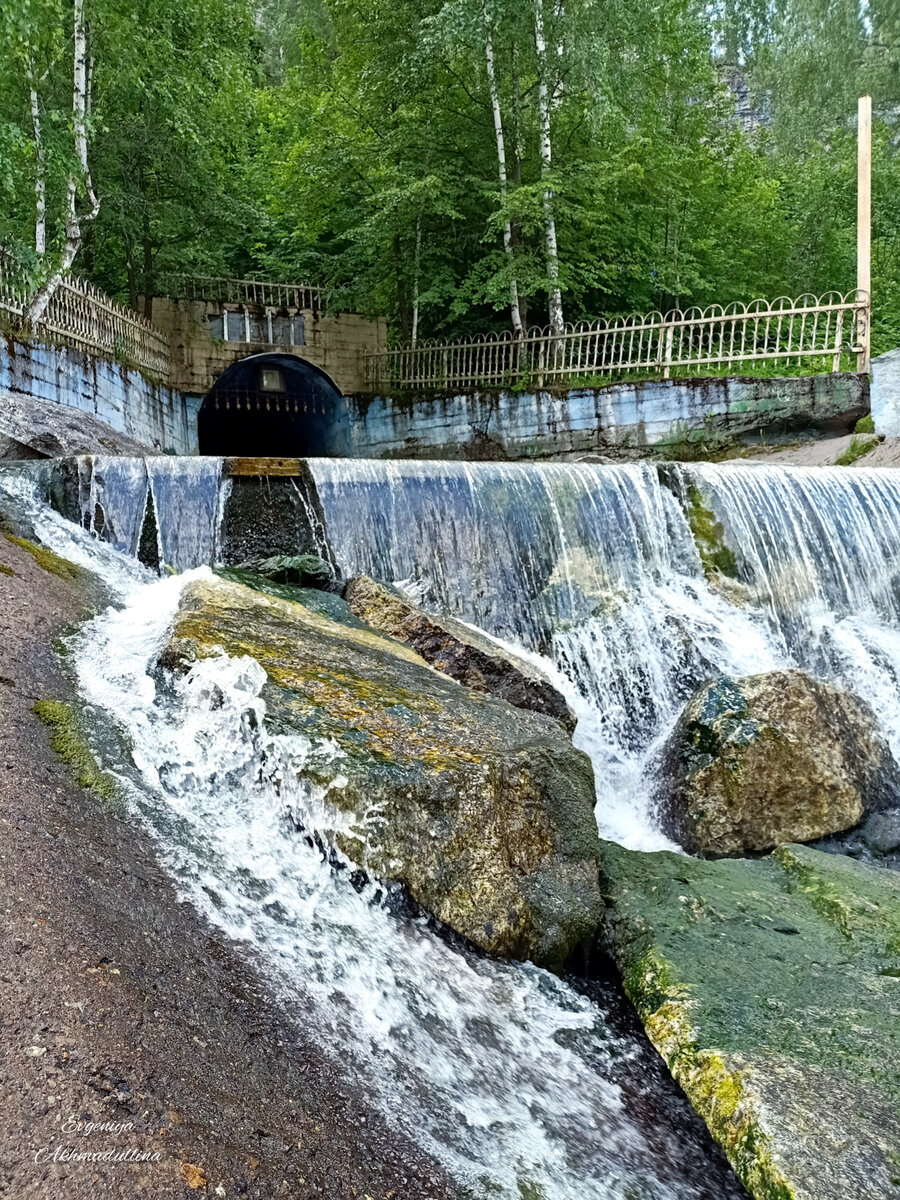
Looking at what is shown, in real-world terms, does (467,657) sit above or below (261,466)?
below

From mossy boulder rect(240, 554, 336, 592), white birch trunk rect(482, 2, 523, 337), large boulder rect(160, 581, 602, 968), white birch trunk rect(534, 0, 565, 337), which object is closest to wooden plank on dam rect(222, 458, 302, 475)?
mossy boulder rect(240, 554, 336, 592)

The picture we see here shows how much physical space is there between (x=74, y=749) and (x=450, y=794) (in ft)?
5.04

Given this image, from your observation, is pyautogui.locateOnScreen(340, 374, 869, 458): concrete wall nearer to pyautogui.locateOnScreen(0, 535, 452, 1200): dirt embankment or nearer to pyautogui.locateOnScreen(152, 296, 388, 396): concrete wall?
pyautogui.locateOnScreen(152, 296, 388, 396): concrete wall

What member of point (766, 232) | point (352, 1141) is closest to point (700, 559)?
point (352, 1141)

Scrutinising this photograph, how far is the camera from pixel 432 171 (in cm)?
1642

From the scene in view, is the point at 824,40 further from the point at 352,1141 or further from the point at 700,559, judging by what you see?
the point at 352,1141

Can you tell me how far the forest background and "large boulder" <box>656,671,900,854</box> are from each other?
10.1 m

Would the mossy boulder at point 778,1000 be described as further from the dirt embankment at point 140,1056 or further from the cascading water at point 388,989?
the dirt embankment at point 140,1056

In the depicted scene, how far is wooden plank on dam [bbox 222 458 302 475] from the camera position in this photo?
8.38 m

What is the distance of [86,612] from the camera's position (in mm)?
5164

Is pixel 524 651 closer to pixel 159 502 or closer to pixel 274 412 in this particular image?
pixel 159 502

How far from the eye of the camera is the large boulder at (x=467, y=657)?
6.14 metres

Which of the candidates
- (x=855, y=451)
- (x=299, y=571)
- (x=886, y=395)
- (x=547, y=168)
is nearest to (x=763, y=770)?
(x=299, y=571)

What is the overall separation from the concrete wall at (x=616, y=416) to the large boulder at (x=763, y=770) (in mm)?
8878
